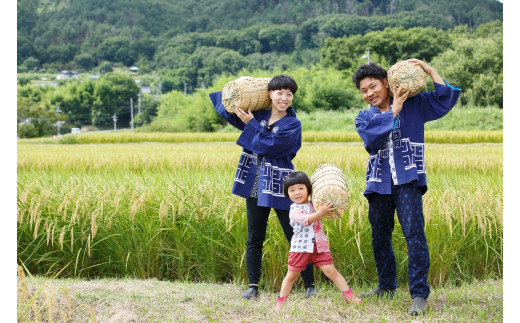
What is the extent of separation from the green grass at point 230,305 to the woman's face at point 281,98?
1.38 metres

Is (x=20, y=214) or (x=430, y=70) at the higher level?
(x=430, y=70)

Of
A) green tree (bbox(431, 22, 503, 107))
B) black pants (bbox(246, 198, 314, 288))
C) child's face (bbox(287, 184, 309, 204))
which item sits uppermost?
green tree (bbox(431, 22, 503, 107))

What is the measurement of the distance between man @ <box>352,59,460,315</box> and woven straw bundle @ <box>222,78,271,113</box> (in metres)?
0.69

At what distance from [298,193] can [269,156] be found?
0.44 meters

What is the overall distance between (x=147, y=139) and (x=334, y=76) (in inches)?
765

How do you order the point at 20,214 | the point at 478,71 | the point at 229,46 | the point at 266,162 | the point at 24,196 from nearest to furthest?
1. the point at 266,162
2. the point at 24,196
3. the point at 20,214
4. the point at 478,71
5. the point at 229,46

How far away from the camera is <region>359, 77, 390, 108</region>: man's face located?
327cm

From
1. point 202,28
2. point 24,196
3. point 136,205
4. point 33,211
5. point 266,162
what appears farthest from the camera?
point 202,28

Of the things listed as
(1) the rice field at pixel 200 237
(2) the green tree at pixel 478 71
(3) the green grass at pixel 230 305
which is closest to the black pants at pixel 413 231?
(3) the green grass at pixel 230 305

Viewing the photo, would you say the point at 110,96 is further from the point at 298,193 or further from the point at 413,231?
the point at 413,231

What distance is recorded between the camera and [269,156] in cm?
351

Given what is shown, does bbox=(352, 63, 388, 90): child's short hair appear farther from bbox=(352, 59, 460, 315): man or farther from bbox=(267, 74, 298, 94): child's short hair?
bbox=(267, 74, 298, 94): child's short hair

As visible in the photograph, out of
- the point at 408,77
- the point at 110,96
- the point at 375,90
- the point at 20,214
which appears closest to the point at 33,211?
the point at 20,214

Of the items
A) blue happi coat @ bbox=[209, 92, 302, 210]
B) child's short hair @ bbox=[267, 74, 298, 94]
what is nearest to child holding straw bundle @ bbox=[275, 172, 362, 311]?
blue happi coat @ bbox=[209, 92, 302, 210]
